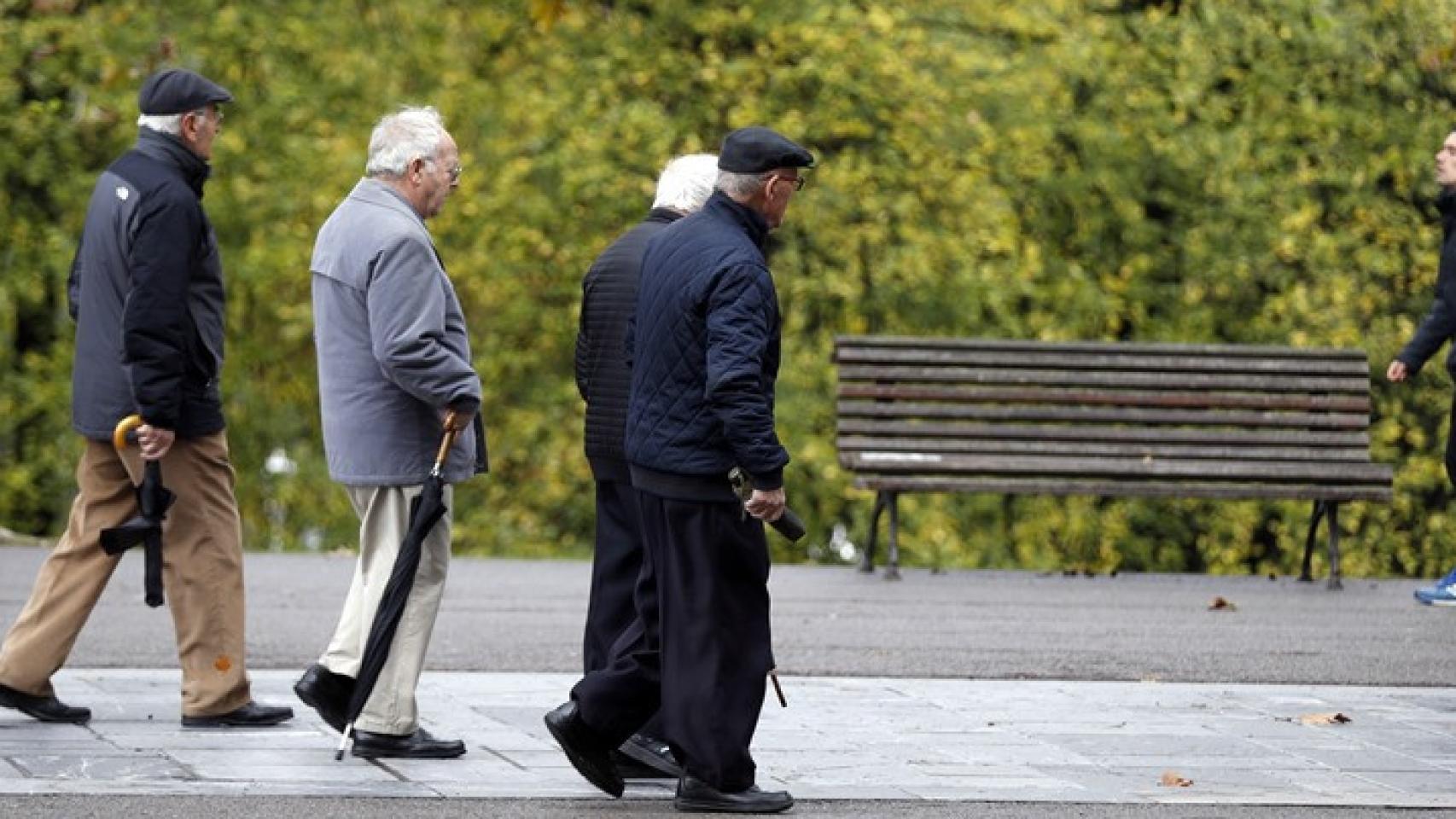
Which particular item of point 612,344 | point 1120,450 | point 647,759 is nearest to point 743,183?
point 612,344

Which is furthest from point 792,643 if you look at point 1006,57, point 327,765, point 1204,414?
point 1006,57

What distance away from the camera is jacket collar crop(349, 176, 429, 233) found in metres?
7.59

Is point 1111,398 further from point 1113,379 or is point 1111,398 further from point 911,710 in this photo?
point 911,710

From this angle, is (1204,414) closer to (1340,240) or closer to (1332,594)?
(1332,594)

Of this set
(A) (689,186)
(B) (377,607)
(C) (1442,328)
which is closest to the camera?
(B) (377,607)

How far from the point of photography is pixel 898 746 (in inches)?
314

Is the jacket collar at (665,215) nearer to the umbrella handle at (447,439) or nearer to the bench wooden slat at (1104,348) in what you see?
the umbrella handle at (447,439)

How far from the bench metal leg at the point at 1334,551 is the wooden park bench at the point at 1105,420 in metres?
0.02

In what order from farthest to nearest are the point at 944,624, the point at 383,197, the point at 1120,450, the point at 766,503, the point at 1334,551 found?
the point at 1120,450 → the point at 1334,551 → the point at 944,624 → the point at 383,197 → the point at 766,503

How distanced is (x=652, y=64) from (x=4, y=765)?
537 inches

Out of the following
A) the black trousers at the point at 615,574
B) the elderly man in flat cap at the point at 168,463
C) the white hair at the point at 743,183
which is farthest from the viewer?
the elderly man in flat cap at the point at 168,463

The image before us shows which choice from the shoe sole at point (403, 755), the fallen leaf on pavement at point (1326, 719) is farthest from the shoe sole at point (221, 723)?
the fallen leaf on pavement at point (1326, 719)

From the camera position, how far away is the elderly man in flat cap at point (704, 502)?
22.4 feet

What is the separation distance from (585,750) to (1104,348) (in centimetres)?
768
